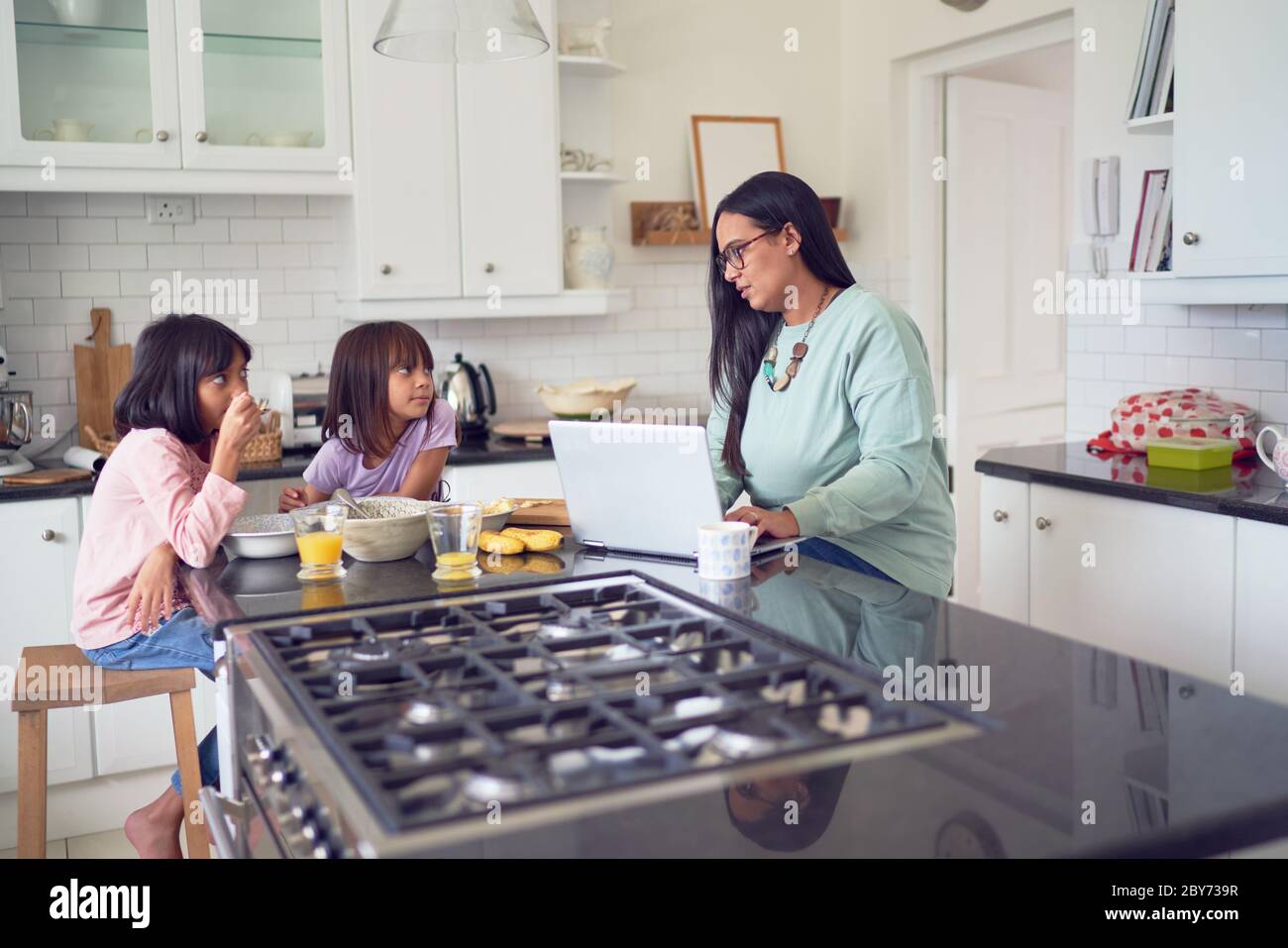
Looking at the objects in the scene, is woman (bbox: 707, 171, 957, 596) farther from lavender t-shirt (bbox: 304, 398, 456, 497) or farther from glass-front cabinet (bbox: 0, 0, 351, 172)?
glass-front cabinet (bbox: 0, 0, 351, 172)

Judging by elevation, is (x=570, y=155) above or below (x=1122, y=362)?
above

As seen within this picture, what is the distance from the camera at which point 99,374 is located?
3936mm

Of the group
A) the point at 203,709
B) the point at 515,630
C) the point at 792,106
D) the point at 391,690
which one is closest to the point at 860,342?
the point at 515,630

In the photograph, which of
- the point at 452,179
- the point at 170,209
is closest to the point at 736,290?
the point at 452,179

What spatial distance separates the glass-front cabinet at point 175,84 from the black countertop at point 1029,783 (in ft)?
9.38

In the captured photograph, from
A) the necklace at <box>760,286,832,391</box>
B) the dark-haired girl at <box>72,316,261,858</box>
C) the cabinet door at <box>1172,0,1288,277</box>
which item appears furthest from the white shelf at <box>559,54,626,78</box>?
the dark-haired girl at <box>72,316,261,858</box>

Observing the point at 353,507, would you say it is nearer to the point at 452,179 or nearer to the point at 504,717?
the point at 504,717

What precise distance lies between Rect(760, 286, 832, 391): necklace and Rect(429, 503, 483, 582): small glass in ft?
2.50

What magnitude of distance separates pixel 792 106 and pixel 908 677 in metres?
3.85

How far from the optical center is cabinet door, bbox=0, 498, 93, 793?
3.39 meters

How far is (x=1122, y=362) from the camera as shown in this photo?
371cm

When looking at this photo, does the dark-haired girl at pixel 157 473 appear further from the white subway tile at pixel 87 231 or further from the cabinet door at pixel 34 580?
the white subway tile at pixel 87 231

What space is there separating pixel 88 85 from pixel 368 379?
155 centimetres
